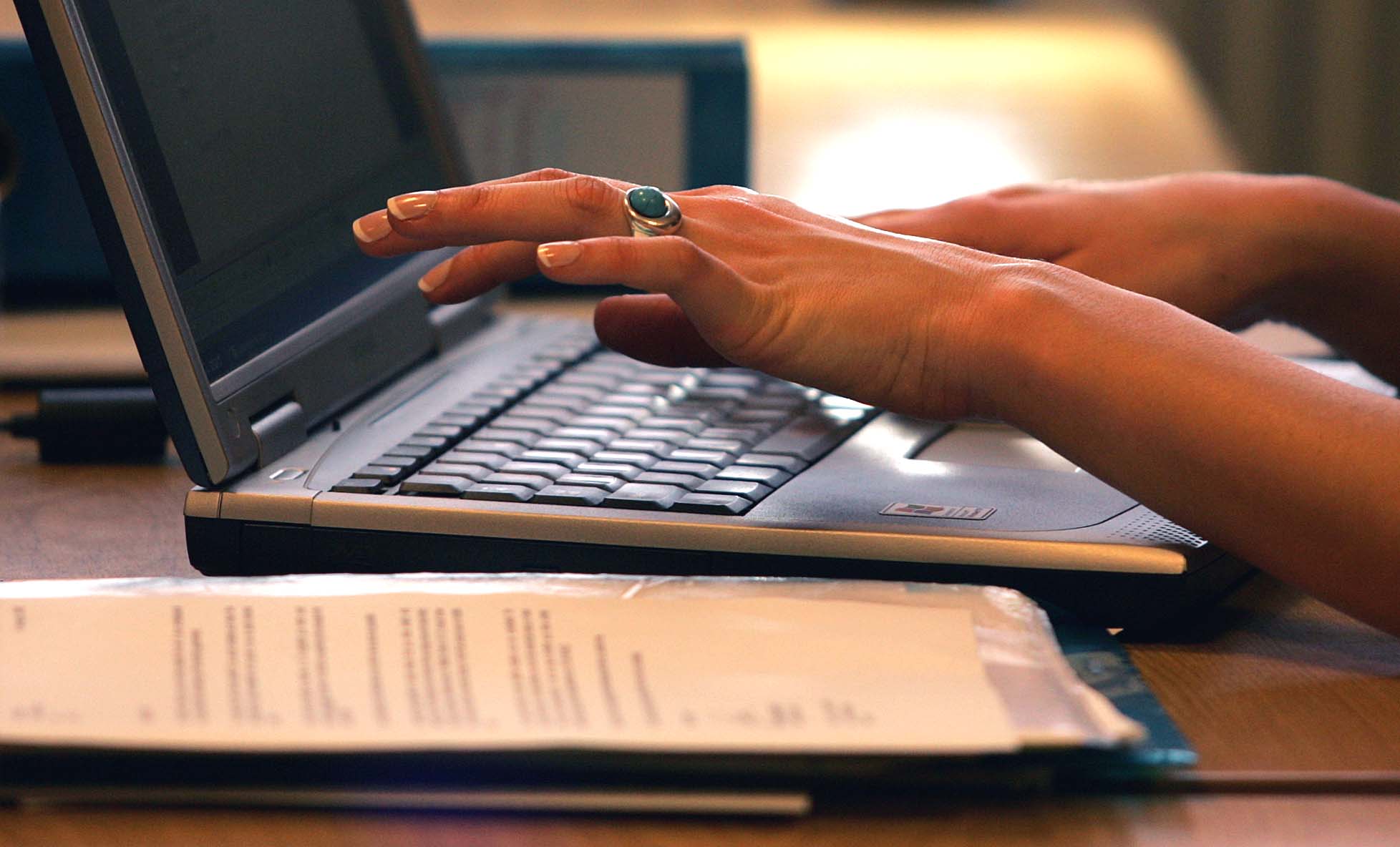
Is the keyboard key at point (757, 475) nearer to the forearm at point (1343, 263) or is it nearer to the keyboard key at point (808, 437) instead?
the keyboard key at point (808, 437)

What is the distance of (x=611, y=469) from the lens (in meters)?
0.62

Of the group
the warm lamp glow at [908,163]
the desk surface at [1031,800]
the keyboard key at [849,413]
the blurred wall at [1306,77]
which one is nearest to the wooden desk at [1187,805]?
the desk surface at [1031,800]

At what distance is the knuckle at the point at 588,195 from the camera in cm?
61

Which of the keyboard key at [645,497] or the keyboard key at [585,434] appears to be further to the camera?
the keyboard key at [585,434]

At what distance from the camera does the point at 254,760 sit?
0.41 meters

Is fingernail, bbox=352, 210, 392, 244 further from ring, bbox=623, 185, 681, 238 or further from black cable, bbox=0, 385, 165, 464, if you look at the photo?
black cable, bbox=0, 385, 165, 464

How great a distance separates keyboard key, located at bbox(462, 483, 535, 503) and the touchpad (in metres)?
0.20

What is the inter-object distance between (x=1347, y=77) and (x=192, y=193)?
2.84 m

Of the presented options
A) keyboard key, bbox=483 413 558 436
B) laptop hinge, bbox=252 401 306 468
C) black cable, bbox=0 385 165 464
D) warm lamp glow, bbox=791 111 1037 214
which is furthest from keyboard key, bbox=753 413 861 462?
warm lamp glow, bbox=791 111 1037 214

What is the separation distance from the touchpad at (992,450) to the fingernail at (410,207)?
9.9 inches

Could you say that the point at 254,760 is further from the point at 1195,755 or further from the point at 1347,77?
the point at 1347,77

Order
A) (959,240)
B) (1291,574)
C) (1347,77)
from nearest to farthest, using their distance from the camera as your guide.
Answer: (1291,574)
(959,240)
(1347,77)

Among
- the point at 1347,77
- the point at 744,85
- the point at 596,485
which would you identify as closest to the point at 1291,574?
the point at 596,485

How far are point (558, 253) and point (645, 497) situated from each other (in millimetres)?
103
